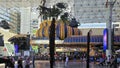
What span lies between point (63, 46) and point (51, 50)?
62594 mm

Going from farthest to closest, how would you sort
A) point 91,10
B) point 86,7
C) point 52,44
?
point 91,10, point 86,7, point 52,44

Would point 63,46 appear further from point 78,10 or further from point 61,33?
point 61,33

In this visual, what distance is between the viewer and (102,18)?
309 ft

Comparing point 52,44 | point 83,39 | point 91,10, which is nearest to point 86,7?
point 91,10

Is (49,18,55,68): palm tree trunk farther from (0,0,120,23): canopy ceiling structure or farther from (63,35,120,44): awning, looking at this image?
(63,35,120,44): awning

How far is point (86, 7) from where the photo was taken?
3191 inches

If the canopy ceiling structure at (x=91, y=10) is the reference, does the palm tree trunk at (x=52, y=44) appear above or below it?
below

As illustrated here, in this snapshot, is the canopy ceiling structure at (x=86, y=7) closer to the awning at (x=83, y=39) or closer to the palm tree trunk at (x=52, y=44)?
the awning at (x=83, y=39)

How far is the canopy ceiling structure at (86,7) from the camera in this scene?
1867 inches

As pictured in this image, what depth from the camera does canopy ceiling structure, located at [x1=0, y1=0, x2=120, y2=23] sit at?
47412 millimetres

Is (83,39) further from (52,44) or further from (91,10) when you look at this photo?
(52,44)

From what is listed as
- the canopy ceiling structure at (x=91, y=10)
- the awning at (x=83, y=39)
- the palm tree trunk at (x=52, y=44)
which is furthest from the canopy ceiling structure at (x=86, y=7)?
the palm tree trunk at (x=52, y=44)

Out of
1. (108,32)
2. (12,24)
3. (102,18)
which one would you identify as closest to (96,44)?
(108,32)

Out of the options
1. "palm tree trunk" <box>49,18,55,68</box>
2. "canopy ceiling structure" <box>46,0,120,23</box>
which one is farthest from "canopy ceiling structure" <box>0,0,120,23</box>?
"palm tree trunk" <box>49,18,55,68</box>
